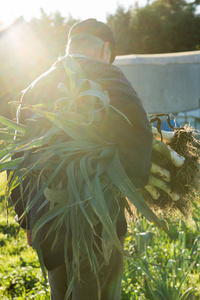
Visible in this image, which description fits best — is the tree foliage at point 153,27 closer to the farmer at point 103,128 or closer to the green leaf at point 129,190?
the farmer at point 103,128

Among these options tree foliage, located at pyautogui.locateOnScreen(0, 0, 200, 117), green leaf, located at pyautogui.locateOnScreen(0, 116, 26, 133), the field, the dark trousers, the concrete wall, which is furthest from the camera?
tree foliage, located at pyautogui.locateOnScreen(0, 0, 200, 117)

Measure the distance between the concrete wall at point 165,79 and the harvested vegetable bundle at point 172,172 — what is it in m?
4.46

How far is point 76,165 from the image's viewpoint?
3.99 ft

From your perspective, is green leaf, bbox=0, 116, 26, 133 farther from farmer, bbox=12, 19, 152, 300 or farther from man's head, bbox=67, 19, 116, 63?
man's head, bbox=67, 19, 116, 63

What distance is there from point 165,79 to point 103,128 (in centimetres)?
557

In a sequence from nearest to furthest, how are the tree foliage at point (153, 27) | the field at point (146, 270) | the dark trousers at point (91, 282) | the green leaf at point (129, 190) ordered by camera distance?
the green leaf at point (129, 190) < the dark trousers at point (91, 282) < the field at point (146, 270) < the tree foliage at point (153, 27)

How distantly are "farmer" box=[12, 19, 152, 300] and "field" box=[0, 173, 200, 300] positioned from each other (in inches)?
16.0

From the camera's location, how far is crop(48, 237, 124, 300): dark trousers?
1.54m

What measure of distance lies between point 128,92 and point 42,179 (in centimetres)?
44

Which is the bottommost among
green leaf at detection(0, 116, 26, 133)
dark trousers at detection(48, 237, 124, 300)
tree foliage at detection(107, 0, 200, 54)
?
tree foliage at detection(107, 0, 200, 54)

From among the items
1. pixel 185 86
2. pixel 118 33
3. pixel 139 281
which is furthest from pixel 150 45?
pixel 139 281

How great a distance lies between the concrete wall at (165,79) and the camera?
20.6 feet

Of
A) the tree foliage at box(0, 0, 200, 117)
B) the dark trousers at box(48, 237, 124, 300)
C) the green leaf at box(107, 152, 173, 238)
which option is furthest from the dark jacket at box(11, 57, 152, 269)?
the tree foliage at box(0, 0, 200, 117)

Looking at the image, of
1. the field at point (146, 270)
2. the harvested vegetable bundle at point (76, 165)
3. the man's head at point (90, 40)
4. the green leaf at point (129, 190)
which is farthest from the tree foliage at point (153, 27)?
the green leaf at point (129, 190)
